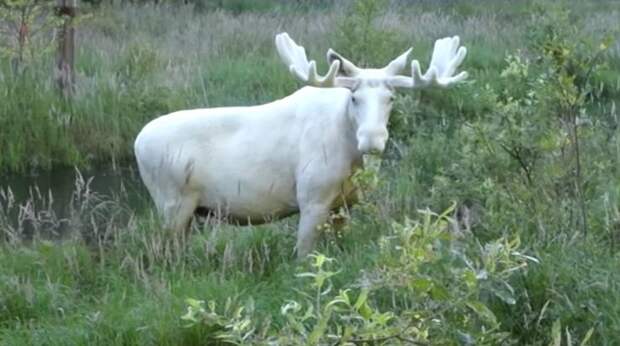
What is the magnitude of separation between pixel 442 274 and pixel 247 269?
6.91 feet

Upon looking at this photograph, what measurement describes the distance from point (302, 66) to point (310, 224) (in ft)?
3.12

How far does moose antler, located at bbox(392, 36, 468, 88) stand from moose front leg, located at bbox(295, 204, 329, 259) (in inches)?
32.8

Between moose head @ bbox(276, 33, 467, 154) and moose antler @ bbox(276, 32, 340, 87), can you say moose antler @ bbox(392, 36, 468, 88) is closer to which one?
moose head @ bbox(276, 33, 467, 154)

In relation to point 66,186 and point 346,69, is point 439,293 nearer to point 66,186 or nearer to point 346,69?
point 346,69

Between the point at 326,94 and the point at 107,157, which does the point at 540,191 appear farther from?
the point at 107,157

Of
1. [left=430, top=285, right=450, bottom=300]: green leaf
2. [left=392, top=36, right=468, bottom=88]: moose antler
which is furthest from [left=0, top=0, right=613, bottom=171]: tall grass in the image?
[left=430, top=285, right=450, bottom=300]: green leaf

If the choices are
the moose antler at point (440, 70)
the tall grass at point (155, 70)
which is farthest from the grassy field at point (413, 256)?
the tall grass at point (155, 70)

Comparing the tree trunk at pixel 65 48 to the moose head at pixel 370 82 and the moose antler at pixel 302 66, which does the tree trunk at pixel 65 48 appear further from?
the moose head at pixel 370 82

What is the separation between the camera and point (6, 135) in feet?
41.0

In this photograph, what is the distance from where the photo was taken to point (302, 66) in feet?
25.6

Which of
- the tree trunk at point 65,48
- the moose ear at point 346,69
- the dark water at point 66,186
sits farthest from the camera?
the tree trunk at point 65,48

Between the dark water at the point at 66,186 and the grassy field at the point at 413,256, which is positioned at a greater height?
the grassy field at the point at 413,256

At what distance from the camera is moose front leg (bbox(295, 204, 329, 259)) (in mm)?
7535

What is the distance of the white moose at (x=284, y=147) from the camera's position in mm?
7465
